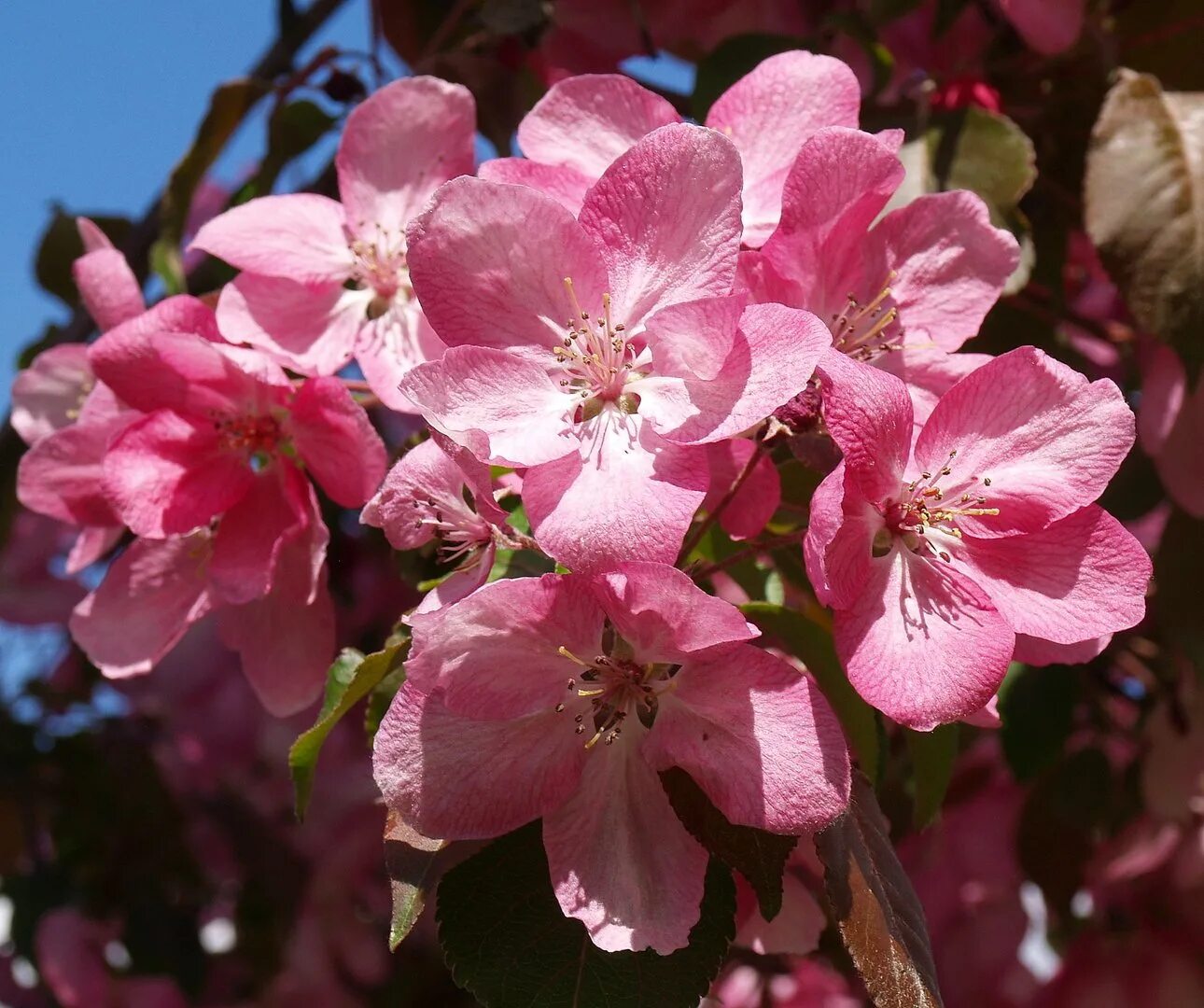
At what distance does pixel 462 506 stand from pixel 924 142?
56 centimetres

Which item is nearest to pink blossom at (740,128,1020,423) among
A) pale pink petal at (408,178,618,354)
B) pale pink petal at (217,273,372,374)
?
pale pink petal at (408,178,618,354)

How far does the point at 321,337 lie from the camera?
0.91 meters

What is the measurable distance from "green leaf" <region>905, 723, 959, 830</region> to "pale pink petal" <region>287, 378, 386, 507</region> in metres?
0.40

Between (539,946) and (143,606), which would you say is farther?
(143,606)

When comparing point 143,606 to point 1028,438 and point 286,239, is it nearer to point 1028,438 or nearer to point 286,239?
point 286,239

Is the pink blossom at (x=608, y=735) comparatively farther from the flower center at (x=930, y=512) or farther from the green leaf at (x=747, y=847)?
the flower center at (x=930, y=512)

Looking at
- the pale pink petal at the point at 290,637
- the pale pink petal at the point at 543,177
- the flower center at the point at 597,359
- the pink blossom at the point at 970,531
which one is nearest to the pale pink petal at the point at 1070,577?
the pink blossom at the point at 970,531

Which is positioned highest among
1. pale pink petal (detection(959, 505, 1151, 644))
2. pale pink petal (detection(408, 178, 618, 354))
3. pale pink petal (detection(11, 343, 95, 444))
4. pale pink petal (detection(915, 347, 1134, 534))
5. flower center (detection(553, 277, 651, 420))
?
pale pink petal (detection(408, 178, 618, 354))

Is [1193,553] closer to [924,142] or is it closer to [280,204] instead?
[924,142]

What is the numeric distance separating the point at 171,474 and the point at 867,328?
0.49 metres

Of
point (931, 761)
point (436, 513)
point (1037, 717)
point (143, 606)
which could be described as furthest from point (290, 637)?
point (1037, 717)

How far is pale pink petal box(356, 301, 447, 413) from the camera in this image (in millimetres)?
854

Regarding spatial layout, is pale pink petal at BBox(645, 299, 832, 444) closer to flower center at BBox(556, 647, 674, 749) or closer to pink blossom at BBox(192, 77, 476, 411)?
flower center at BBox(556, 647, 674, 749)

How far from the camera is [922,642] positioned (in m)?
0.66
